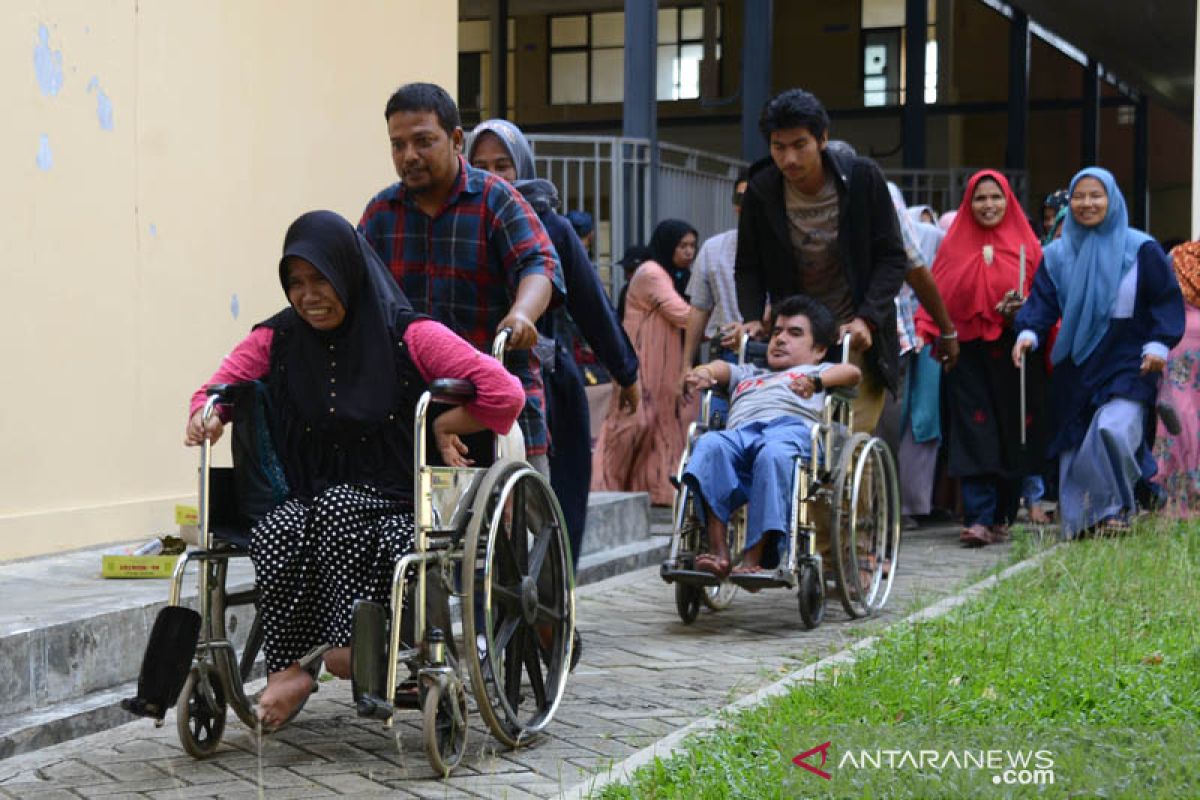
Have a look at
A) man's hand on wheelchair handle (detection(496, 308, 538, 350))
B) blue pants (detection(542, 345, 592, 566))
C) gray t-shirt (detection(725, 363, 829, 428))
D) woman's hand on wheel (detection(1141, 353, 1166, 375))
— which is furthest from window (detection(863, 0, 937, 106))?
man's hand on wheelchair handle (detection(496, 308, 538, 350))

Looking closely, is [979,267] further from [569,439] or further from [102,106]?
[102,106]

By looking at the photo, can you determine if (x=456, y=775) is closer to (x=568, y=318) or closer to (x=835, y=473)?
(x=568, y=318)

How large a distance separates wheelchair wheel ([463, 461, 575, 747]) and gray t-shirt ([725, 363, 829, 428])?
200 centimetres

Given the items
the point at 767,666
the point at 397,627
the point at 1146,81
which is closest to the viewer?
the point at 397,627

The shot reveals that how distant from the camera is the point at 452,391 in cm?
445

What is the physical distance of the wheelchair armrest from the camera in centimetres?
439

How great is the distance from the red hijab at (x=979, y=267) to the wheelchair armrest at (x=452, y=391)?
5.71 metres

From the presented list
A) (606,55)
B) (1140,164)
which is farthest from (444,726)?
(606,55)

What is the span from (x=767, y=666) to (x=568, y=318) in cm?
135

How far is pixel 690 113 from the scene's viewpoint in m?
31.9

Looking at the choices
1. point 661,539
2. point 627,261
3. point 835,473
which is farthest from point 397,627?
point 627,261

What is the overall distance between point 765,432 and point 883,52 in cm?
2655

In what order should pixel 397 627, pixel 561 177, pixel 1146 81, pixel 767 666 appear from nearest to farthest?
pixel 397 627 → pixel 767 666 → pixel 561 177 → pixel 1146 81

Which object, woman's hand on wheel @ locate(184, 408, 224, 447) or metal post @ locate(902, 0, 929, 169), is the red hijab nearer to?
woman's hand on wheel @ locate(184, 408, 224, 447)
